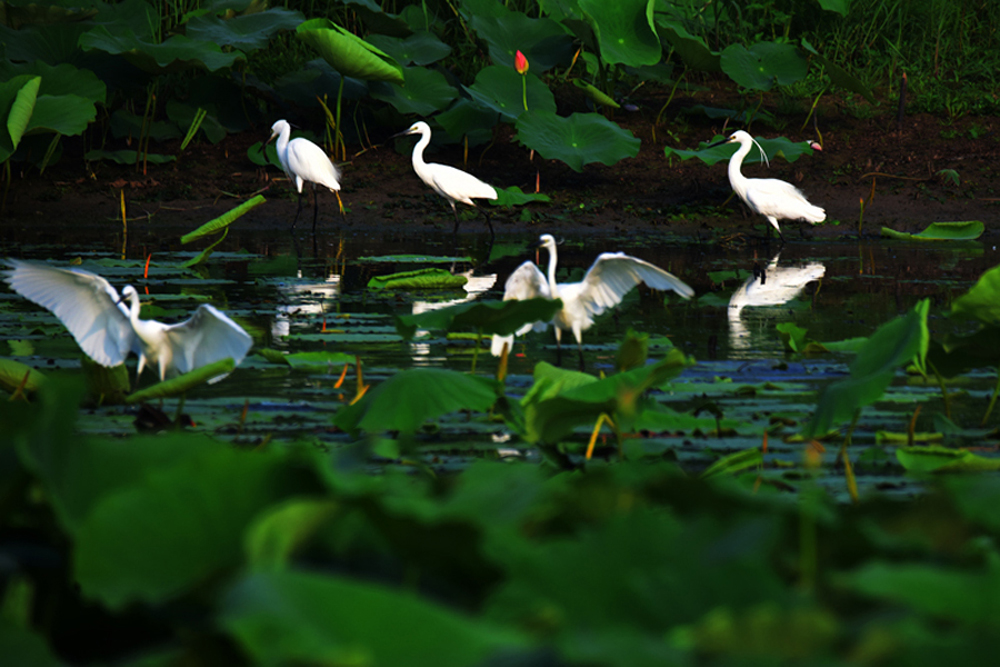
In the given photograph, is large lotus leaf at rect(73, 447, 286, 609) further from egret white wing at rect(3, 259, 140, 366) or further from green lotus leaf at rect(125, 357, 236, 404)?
egret white wing at rect(3, 259, 140, 366)

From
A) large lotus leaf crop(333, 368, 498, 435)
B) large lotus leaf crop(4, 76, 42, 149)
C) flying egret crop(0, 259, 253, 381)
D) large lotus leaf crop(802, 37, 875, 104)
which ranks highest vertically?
large lotus leaf crop(802, 37, 875, 104)

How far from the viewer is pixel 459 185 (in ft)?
28.8

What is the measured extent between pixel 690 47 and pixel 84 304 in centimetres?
825

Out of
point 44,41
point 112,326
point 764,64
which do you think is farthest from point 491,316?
point 44,41

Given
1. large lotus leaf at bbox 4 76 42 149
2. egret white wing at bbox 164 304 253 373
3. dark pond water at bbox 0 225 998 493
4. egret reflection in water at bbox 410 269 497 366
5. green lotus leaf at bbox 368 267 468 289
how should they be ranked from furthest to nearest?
large lotus leaf at bbox 4 76 42 149 < green lotus leaf at bbox 368 267 468 289 < egret reflection in water at bbox 410 269 497 366 < egret white wing at bbox 164 304 253 373 < dark pond water at bbox 0 225 998 493

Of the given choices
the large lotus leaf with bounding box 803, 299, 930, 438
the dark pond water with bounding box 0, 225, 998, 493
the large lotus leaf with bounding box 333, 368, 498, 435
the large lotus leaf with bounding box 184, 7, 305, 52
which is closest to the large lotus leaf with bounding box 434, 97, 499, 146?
the dark pond water with bounding box 0, 225, 998, 493

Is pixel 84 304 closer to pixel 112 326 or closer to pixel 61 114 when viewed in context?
pixel 112 326

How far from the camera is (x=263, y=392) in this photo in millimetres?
3359

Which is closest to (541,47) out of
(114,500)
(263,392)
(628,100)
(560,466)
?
(628,100)

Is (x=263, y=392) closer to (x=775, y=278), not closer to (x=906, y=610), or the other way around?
(x=906, y=610)

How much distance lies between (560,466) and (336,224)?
26.5 feet

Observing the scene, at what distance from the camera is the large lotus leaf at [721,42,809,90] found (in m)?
10.2

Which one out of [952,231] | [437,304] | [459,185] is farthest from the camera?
[459,185]

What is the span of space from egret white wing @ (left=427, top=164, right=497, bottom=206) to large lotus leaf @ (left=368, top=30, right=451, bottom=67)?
237 cm
